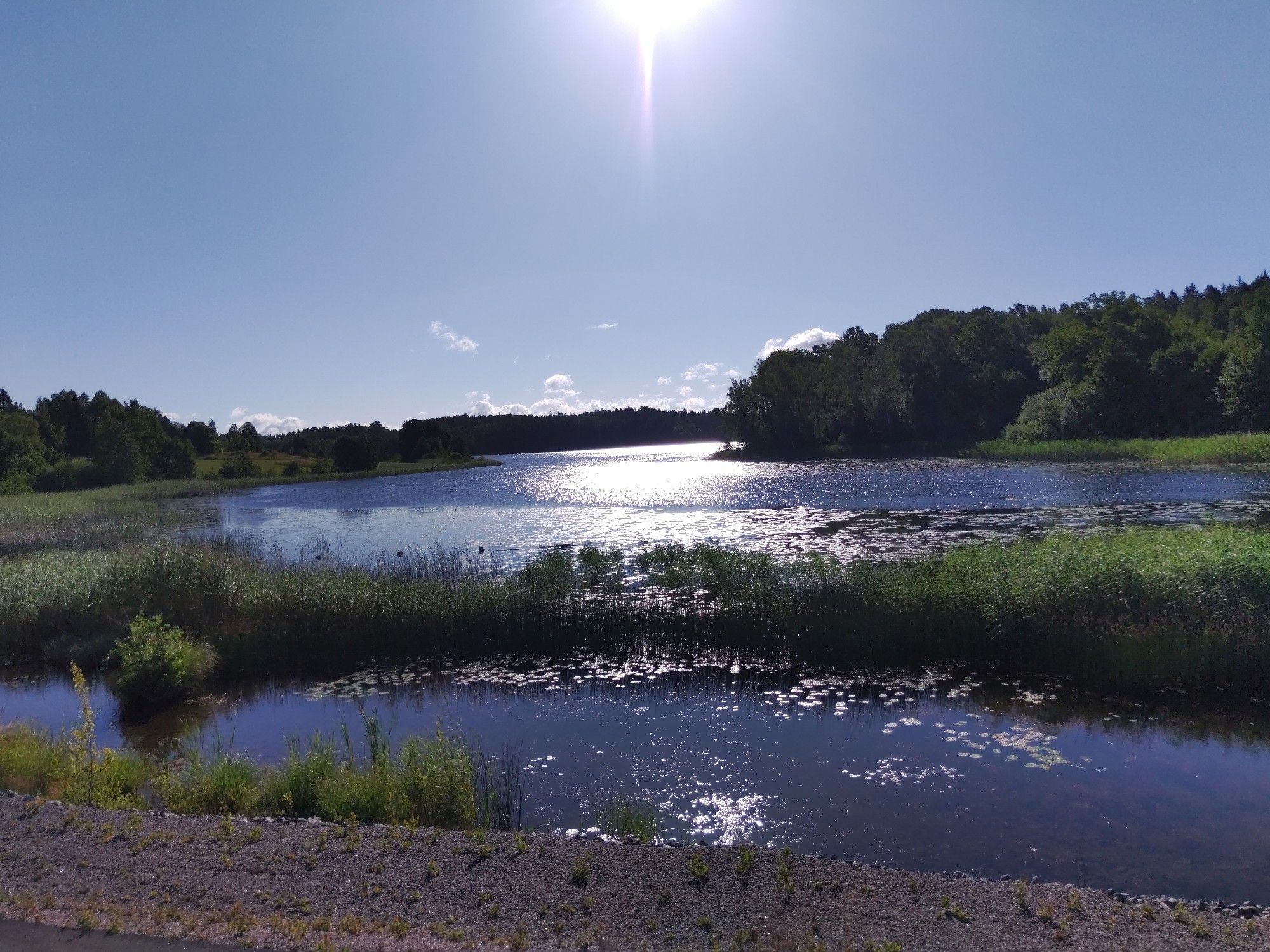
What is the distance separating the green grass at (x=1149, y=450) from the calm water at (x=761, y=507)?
169 inches

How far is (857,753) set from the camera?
10.7m

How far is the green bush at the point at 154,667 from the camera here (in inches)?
557

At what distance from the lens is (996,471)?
60844 millimetres

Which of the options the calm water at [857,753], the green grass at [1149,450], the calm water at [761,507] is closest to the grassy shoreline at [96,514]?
the calm water at [761,507]

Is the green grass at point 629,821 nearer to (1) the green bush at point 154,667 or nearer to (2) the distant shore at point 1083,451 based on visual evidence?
(1) the green bush at point 154,667

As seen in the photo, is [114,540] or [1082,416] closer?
Answer: [114,540]

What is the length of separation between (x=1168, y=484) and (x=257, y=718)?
42.2 m

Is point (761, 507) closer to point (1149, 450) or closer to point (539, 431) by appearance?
point (1149, 450)

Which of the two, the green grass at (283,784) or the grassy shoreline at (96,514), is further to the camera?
the grassy shoreline at (96,514)

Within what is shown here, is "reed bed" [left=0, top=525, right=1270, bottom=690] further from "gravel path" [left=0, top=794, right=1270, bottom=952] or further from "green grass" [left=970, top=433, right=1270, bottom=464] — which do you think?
"green grass" [left=970, top=433, right=1270, bottom=464]

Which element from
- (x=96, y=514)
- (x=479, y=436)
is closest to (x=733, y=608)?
(x=96, y=514)

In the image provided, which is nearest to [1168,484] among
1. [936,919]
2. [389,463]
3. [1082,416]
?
[1082,416]

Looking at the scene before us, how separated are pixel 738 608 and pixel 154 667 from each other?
32.0 feet

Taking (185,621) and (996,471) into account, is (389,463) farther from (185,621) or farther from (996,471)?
(185,621)
